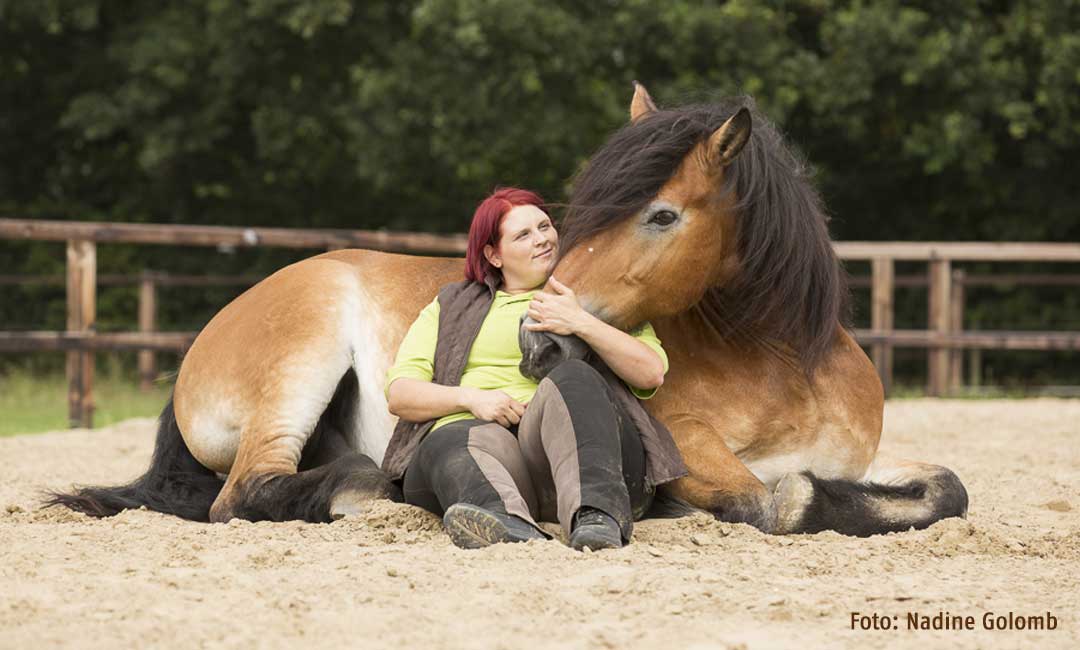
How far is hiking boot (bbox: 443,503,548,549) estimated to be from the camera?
298 centimetres

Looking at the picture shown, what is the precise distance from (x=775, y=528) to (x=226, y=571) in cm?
154

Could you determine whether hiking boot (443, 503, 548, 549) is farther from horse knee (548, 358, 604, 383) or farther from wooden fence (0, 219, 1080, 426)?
wooden fence (0, 219, 1080, 426)

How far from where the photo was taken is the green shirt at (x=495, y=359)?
3516 mm

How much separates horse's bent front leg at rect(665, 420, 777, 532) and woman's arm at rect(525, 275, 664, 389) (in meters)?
0.35

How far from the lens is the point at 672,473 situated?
3.43 meters

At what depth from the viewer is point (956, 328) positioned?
11.8 meters

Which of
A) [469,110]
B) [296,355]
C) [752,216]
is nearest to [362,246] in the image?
[469,110]

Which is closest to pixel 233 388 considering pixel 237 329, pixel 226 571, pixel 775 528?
pixel 237 329

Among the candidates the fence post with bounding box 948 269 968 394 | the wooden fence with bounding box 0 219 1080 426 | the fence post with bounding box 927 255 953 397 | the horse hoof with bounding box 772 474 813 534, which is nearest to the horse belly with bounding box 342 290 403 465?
the horse hoof with bounding box 772 474 813 534

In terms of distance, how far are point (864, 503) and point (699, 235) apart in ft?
2.99

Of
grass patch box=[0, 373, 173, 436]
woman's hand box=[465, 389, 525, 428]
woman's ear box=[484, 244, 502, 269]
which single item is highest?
woman's ear box=[484, 244, 502, 269]

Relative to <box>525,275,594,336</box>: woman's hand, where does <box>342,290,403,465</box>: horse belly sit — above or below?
below

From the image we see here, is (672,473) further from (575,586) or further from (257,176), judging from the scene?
(257,176)

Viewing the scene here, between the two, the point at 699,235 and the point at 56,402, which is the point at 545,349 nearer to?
the point at 699,235
